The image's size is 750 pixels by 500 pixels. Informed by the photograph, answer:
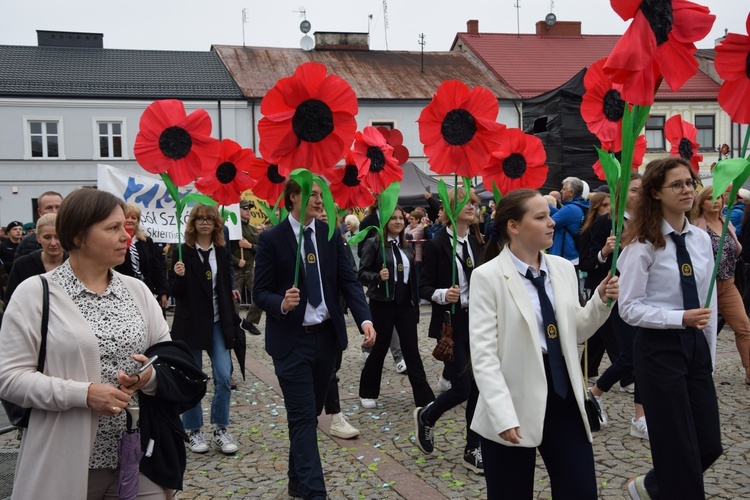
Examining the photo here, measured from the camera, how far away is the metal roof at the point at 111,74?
32656 mm

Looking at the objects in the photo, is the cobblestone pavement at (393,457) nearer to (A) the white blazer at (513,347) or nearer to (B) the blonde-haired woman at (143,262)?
(B) the blonde-haired woman at (143,262)

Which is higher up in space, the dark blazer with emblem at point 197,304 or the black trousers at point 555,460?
the dark blazer with emblem at point 197,304

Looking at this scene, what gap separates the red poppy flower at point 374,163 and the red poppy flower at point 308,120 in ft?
7.02

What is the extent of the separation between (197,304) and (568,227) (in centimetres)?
419

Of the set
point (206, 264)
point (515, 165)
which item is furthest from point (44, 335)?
point (515, 165)

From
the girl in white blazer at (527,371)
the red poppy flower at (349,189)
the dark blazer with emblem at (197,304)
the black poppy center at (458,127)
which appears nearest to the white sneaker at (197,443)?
the dark blazer with emblem at (197,304)

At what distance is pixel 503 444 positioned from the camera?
340cm

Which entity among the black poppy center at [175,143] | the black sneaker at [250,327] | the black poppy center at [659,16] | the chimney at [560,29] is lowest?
the black sneaker at [250,327]

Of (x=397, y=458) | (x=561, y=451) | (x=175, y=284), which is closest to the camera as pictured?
(x=561, y=451)

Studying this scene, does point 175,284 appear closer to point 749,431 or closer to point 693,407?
point 693,407

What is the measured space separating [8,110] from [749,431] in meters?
31.9

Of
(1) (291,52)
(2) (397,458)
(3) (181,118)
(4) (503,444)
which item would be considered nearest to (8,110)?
(1) (291,52)

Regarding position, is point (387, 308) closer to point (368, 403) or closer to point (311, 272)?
point (368, 403)

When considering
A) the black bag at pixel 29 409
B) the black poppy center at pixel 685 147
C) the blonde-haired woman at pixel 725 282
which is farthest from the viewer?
the blonde-haired woman at pixel 725 282
